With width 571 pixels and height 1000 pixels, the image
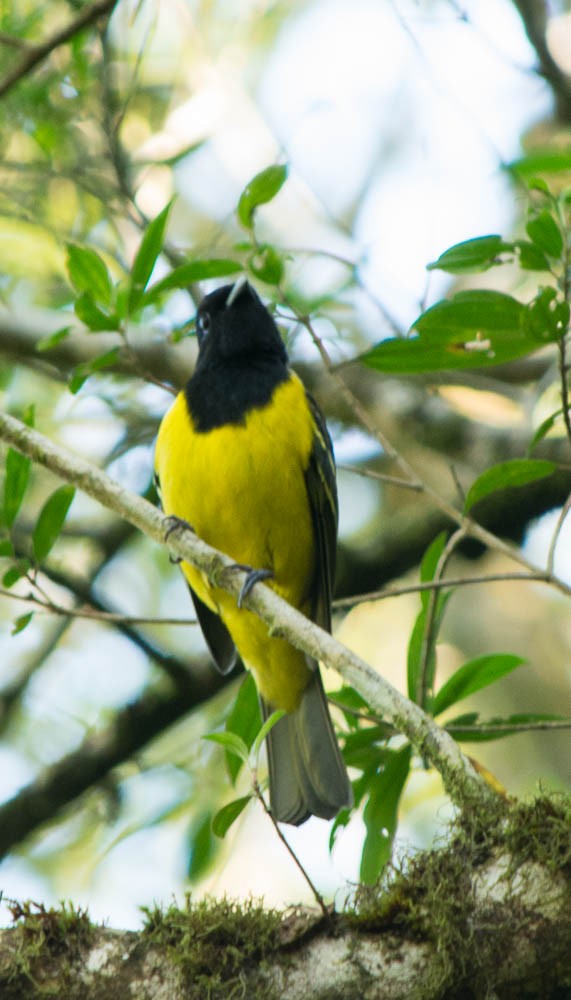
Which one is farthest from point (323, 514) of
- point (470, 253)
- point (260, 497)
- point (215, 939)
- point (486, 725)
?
point (215, 939)

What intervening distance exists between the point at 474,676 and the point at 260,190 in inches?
59.9

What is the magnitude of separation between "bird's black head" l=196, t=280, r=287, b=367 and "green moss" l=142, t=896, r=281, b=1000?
7.87 ft

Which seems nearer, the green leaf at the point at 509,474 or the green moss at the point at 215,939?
the green moss at the point at 215,939

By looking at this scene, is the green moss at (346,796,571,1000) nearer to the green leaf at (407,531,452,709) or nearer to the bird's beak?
the green leaf at (407,531,452,709)

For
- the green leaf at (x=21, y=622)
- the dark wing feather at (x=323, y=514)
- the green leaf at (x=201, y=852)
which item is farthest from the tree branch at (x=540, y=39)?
the green leaf at (x=201, y=852)

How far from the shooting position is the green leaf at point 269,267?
3.31 m

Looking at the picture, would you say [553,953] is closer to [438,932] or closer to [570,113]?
[438,932]

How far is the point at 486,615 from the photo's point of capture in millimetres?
5523

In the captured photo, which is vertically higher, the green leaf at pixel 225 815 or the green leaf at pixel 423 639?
the green leaf at pixel 423 639

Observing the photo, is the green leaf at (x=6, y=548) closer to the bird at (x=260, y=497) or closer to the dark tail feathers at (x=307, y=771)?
the bird at (x=260, y=497)

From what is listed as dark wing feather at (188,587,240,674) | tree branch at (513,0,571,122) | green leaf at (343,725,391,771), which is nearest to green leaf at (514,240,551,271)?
green leaf at (343,725,391,771)

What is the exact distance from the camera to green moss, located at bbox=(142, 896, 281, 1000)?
2188mm

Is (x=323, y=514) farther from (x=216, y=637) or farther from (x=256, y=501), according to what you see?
(x=216, y=637)

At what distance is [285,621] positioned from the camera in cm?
274
